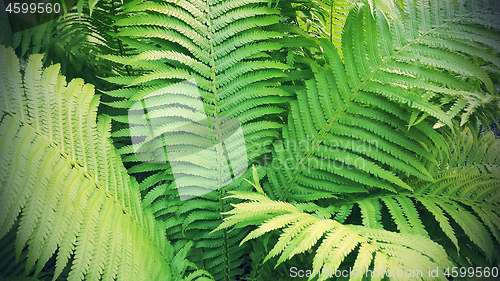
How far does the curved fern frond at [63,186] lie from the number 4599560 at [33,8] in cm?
27

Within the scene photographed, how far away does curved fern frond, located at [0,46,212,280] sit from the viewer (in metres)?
0.59

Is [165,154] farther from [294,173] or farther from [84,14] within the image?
[84,14]

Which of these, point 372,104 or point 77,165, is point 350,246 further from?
point 77,165

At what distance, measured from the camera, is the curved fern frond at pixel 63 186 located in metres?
0.59

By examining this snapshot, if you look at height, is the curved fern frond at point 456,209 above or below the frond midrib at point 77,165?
below

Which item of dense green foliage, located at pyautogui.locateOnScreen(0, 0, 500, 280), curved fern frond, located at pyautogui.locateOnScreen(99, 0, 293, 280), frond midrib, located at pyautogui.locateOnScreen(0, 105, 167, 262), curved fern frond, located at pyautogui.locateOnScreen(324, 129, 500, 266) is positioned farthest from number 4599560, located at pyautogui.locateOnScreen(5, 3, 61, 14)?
curved fern frond, located at pyautogui.locateOnScreen(324, 129, 500, 266)

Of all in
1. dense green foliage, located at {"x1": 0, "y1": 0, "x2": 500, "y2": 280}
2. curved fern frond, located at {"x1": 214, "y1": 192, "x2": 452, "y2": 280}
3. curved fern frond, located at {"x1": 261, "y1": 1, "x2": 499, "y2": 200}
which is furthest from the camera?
curved fern frond, located at {"x1": 261, "y1": 1, "x2": 499, "y2": 200}

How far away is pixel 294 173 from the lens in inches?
36.6

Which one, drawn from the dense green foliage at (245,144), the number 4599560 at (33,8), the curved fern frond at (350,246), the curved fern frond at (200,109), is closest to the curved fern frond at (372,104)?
the dense green foliage at (245,144)

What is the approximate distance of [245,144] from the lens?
3.14 ft

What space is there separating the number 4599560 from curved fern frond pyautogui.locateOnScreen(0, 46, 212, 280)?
0.27 m

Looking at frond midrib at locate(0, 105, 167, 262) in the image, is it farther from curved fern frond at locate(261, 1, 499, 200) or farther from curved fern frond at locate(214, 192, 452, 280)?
curved fern frond at locate(261, 1, 499, 200)

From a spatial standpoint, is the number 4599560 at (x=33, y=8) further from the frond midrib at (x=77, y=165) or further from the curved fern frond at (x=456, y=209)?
the curved fern frond at (x=456, y=209)

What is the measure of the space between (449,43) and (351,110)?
31 centimetres
